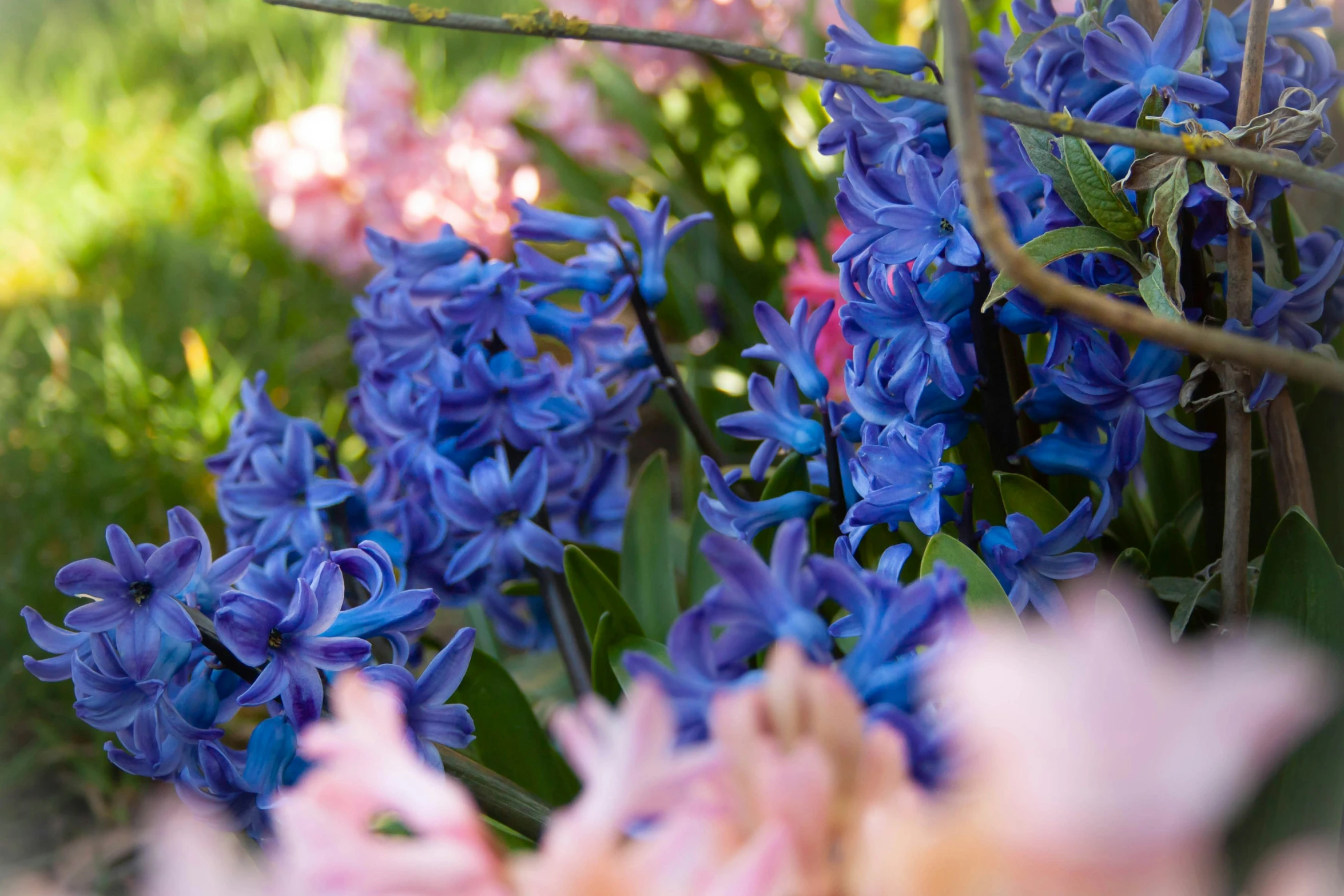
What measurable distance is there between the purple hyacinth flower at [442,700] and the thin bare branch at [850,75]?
10.5 inches

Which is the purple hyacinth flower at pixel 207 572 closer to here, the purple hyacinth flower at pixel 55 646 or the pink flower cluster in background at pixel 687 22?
the purple hyacinth flower at pixel 55 646

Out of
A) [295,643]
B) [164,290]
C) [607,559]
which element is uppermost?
[295,643]

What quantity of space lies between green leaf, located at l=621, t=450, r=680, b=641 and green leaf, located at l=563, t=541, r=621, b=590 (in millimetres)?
48

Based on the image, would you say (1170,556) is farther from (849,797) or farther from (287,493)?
(287,493)

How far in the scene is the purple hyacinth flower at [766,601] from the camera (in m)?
0.29

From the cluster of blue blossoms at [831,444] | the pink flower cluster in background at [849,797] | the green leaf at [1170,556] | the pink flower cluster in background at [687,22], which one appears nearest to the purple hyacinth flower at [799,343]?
the cluster of blue blossoms at [831,444]

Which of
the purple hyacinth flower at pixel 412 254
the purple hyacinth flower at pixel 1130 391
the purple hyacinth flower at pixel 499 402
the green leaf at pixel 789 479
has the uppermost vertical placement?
the purple hyacinth flower at pixel 412 254

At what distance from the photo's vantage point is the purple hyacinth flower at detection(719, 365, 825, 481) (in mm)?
537

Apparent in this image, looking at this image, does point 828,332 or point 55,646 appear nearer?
point 55,646

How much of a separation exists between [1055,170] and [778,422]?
19 cm

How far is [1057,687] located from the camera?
17 cm

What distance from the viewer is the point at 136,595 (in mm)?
450

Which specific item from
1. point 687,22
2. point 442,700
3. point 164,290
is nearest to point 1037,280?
point 442,700

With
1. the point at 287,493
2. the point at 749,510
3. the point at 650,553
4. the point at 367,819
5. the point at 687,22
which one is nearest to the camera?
the point at 367,819
